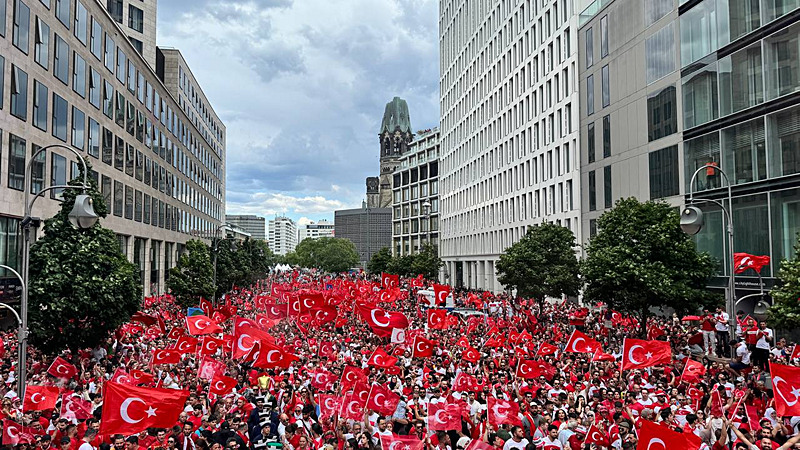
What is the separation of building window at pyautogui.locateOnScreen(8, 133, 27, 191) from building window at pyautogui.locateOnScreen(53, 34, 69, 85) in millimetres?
5839

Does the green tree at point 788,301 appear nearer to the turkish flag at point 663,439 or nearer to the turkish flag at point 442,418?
the turkish flag at point 663,439

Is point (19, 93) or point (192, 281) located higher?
A: point (19, 93)

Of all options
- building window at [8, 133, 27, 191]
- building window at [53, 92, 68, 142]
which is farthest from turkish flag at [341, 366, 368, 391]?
building window at [53, 92, 68, 142]

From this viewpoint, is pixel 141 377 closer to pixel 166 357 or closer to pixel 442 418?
pixel 166 357

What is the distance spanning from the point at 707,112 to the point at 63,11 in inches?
1446

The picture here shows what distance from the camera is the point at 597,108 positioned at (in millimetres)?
48125

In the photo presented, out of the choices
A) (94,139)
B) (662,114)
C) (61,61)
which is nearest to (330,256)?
(94,139)

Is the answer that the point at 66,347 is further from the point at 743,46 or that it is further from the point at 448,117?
the point at 448,117

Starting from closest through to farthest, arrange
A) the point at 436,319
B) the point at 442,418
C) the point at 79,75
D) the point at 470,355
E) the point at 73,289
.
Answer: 1. the point at 442,418
2. the point at 470,355
3. the point at 73,289
4. the point at 436,319
5. the point at 79,75

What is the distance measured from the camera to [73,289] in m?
21.4

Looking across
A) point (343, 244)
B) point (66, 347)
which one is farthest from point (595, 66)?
point (343, 244)

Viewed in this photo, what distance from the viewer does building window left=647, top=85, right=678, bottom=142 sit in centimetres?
3744

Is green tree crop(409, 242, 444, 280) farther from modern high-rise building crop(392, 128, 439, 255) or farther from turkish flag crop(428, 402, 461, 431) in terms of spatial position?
turkish flag crop(428, 402, 461, 431)

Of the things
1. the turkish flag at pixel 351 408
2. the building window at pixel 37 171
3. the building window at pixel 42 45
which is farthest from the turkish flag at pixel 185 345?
the building window at pixel 42 45
